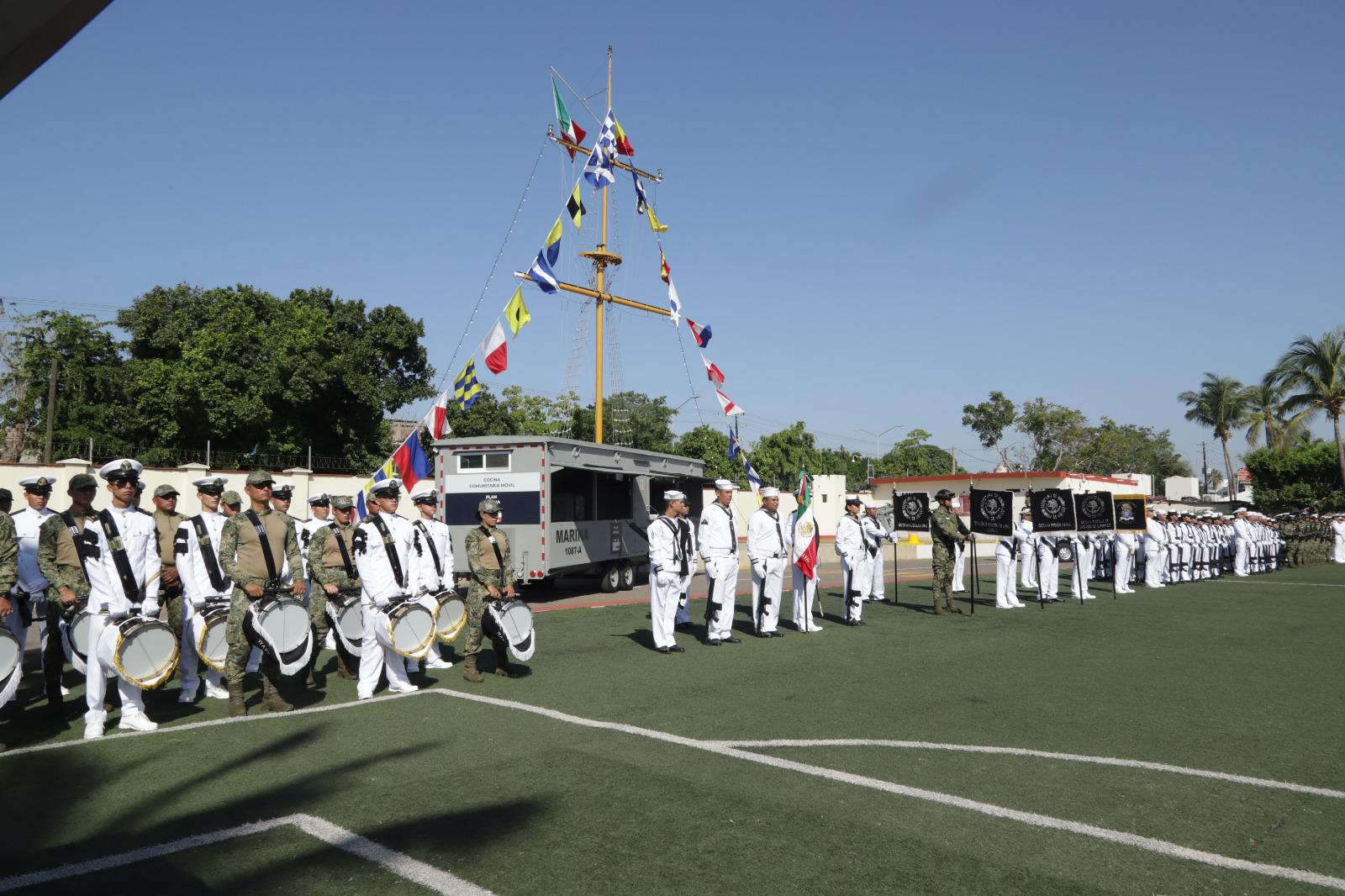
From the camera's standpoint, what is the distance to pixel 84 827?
4.70 m

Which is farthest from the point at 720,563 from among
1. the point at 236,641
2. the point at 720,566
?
the point at 236,641

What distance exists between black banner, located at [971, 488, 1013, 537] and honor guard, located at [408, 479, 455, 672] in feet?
32.1

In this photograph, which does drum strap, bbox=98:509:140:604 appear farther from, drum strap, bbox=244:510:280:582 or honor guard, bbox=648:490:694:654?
honor guard, bbox=648:490:694:654

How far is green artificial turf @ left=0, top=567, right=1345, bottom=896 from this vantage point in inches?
163

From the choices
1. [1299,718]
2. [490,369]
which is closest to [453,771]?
[1299,718]

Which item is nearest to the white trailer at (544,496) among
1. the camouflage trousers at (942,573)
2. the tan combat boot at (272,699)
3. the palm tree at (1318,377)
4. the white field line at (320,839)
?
the camouflage trousers at (942,573)

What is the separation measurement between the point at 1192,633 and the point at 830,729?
777 centimetres

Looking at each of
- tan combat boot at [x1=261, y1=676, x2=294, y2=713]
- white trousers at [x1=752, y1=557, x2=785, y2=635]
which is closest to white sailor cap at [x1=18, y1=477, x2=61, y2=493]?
tan combat boot at [x1=261, y1=676, x2=294, y2=713]

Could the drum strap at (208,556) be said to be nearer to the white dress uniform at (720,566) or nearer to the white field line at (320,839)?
the white field line at (320,839)

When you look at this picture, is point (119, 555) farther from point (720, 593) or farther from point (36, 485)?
point (720, 593)

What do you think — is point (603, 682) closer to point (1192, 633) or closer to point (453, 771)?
point (453, 771)

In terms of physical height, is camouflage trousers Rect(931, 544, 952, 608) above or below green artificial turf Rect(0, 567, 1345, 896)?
above

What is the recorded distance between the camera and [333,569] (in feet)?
28.2

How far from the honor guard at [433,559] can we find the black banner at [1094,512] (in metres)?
13.0
